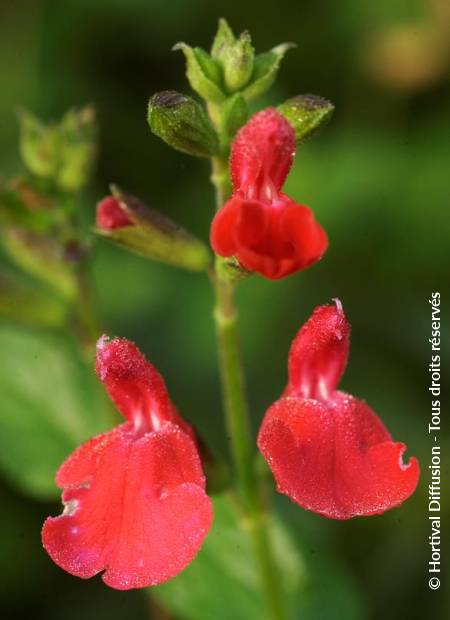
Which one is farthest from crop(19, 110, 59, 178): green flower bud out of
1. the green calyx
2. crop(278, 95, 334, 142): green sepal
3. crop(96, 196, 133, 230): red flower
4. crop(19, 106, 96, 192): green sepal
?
crop(278, 95, 334, 142): green sepal

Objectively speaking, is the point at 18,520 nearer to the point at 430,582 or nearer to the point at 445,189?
the point at 430,582

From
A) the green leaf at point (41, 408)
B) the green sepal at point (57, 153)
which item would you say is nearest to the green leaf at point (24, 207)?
the green sepal at point (57, 153)

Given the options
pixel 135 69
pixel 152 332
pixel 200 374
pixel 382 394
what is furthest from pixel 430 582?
pixel 135 69

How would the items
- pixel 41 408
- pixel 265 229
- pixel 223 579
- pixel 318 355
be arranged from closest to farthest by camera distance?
pixel 265 229 → pixel 318 355 → pixel 223 579 → pixel 41 408

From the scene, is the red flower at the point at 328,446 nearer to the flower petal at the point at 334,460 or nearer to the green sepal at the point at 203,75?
the flower petal at the point at 334,460

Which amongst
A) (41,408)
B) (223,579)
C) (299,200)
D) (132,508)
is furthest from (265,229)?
(299,200)

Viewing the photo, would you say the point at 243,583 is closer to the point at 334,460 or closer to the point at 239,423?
Result: the point at 239,423

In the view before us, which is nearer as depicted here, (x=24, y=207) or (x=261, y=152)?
(x=261, y=152)
